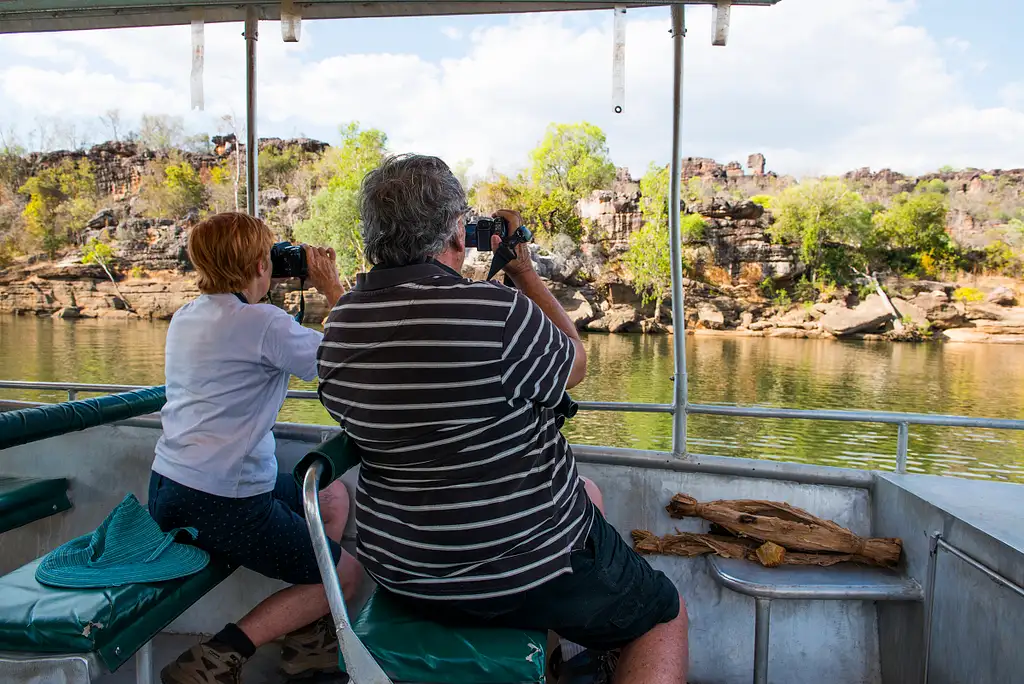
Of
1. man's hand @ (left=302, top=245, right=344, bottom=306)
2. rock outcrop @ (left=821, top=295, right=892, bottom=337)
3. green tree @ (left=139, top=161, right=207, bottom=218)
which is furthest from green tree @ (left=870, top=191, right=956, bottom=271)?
man's hand @ (left=302, top=245, right=344, bottom=306)

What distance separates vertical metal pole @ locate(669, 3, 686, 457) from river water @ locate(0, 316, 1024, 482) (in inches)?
195

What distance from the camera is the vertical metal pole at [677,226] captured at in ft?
5.94

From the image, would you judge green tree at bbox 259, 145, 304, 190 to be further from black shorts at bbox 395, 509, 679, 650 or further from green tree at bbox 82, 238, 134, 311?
black shorts at bbox 395, 509, 679, 650

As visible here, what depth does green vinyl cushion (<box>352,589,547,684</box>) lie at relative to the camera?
0.90m

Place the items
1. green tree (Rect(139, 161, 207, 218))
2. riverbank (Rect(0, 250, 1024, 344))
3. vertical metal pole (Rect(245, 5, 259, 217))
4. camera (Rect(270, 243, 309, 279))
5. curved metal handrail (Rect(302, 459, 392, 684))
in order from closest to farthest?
curved metal handrail (Rect(302, 459, 392, 684)), camera (Rect(270, 243, 309, 279)), vertical metal pole (Rect(245, 5, 259, 217)), green tree (Rect(139, 161, 207, 218)), riverbank (Rect(0, 250, 1024, 344))

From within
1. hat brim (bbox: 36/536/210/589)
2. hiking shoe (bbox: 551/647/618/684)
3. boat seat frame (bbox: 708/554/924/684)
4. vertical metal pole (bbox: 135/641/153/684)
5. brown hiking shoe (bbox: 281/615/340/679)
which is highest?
hat brim (bbox: 36/536/210/589)

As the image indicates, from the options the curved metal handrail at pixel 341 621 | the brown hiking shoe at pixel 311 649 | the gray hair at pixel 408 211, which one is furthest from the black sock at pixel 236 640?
the gray hair at pixel 408 211

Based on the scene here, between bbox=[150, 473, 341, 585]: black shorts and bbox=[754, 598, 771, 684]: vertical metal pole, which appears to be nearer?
bbox=[150, 473, 341, 585]: black shorts

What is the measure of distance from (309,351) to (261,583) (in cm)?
97

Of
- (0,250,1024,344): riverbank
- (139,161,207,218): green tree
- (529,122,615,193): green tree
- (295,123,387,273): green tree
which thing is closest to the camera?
(295,123,387,273): green tree

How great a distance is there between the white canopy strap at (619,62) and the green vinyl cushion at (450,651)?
1492 mm

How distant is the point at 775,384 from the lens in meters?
17.3

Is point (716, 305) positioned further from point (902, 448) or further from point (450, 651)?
point (450, 651)

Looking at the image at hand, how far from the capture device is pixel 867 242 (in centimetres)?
3055
